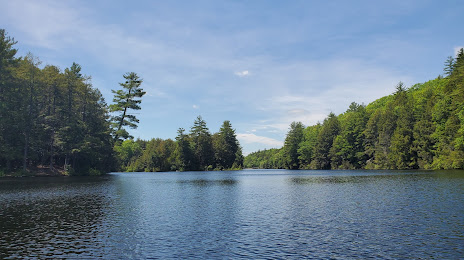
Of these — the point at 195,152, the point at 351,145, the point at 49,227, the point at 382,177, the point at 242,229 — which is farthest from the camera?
the point at 195,152

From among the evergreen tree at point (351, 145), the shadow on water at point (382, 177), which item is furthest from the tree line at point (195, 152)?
the shadow on water at point (382, 177)

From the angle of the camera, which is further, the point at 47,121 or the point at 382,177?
the point at 47,121

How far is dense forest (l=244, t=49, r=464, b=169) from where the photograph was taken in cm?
9050

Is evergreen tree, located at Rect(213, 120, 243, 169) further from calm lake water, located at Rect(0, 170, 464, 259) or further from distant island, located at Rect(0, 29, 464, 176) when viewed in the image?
calm lake water, located at Rect(0, 170, 464, 259)

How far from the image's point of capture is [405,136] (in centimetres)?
11744

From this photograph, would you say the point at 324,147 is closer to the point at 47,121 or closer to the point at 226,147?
the point at 226,147

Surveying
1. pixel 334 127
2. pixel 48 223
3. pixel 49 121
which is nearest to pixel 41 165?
pixel 49 121

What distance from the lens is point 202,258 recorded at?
52.0ft

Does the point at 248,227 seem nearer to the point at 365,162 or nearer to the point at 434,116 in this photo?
the point at 434,116

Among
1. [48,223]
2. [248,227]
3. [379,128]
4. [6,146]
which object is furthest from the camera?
[379,128]

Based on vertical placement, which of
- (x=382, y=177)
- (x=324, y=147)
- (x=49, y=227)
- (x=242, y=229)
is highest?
(x=324, y=147)

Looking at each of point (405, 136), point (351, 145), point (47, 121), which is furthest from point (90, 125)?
point (351, 145)

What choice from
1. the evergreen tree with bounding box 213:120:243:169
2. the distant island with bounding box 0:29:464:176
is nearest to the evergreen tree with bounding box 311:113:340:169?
the distant island with bounding box 0:29:464:176

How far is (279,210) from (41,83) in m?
87.5
